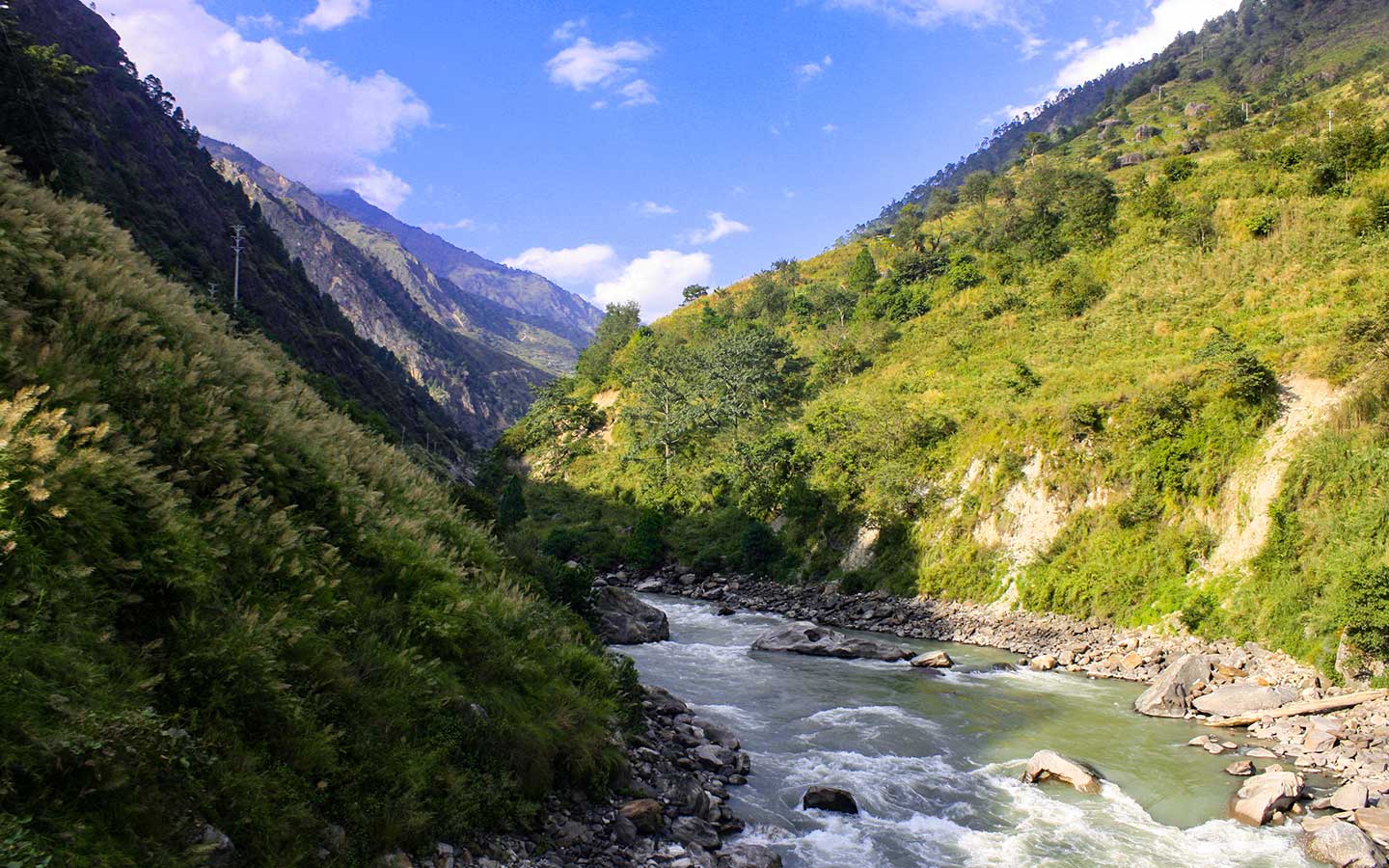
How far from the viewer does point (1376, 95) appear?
219 ft

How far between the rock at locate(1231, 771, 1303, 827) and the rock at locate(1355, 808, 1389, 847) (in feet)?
3.13

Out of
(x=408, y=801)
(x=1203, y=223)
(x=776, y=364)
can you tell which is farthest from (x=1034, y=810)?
(x=776, y=364)

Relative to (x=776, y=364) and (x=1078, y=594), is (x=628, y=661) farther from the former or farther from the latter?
(x=776, y=364)

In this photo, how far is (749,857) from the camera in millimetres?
9867

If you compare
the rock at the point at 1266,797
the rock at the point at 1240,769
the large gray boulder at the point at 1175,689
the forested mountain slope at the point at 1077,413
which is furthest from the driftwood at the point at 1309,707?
the rock at the point at 1266,797

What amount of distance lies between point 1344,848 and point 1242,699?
8.14 metres

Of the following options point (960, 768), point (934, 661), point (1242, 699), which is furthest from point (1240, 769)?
point (934, 661)

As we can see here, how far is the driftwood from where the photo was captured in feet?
54.9

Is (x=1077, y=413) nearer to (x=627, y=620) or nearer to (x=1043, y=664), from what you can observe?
(x=1043, y=664)

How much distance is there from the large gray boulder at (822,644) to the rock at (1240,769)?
11472mm

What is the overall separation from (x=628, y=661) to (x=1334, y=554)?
20.1 metres

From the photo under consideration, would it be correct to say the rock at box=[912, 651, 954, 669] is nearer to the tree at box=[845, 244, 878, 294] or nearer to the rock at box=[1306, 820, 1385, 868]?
the rock at box=[1306, 820, 1385, 868]

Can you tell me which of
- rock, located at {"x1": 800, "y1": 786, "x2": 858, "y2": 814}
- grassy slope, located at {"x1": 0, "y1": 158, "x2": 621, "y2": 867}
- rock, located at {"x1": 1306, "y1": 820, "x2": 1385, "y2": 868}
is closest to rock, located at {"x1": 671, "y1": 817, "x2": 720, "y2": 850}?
grassy slope, located at {"x1": 0, "y1": 158, "x2": 621, "y2": 867}

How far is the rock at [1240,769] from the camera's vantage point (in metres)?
14.1
